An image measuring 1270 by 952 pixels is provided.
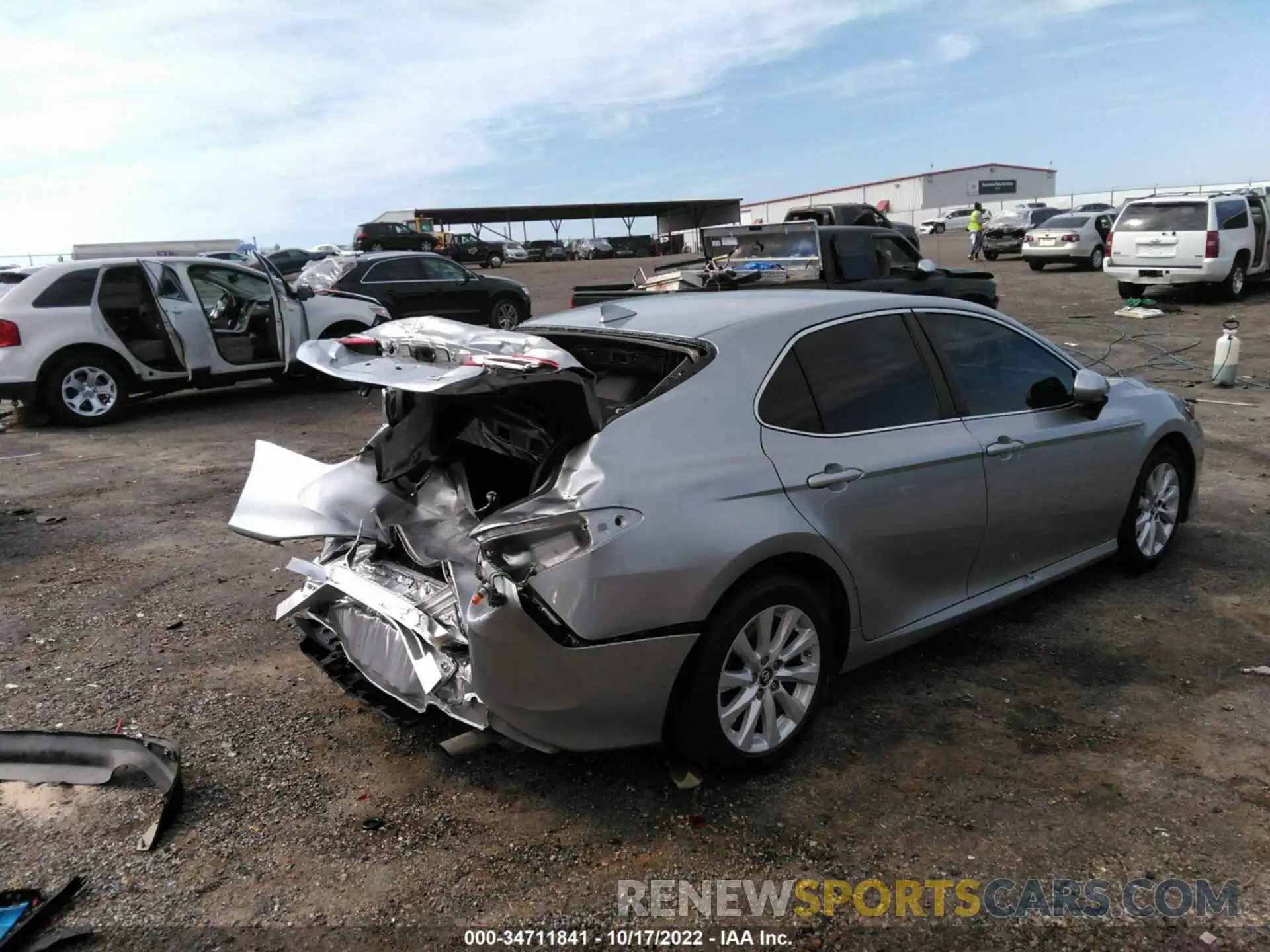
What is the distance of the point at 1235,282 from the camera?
17.2m

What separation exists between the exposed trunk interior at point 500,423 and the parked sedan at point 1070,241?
23.2 metres

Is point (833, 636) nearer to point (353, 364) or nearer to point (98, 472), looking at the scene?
point (353, 364)

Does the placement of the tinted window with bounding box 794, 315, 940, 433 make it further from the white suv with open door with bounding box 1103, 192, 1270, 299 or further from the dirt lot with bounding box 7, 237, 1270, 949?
the white suv with open door with bounding box 1103, 192, 1270, 299

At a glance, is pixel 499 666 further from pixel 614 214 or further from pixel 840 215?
pixel 614 214

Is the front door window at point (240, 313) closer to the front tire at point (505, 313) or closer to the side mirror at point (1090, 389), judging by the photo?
the front tire at point (505, 313)

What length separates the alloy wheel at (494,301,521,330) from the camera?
1548 centimetres

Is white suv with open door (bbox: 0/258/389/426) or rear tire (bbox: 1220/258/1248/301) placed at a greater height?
white suv with open door (bbox: 0/258/389/426)

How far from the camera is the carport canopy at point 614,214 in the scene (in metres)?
61.0

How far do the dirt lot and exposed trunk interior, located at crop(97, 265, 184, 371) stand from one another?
534 cm

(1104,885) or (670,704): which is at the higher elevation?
(670,704)

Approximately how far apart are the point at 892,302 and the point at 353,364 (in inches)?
86.1

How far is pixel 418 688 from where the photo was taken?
3057 mm

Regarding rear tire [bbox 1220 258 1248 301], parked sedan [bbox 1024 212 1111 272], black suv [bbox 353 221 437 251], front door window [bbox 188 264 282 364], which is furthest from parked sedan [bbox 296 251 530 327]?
black suv [bbox 353 221 437 251]

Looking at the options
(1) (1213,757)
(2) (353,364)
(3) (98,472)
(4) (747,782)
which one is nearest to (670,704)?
(4) (747,782)
